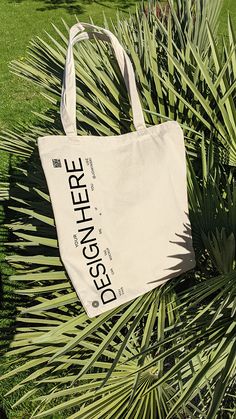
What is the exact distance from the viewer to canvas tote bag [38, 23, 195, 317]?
1427 mm

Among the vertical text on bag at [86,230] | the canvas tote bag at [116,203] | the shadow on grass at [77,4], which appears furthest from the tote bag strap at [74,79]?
the shadow on grass at [77,4]

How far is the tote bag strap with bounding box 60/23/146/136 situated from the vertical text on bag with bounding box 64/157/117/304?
121 millimetres

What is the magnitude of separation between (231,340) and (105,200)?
53 cm

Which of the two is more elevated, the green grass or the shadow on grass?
the shadow on grass

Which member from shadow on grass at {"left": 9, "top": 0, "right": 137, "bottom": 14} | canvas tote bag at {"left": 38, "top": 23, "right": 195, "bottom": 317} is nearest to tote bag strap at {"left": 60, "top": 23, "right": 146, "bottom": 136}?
canvas tote bag at {"left": 38, "top": 23, "right": 195, "bottom": 317}

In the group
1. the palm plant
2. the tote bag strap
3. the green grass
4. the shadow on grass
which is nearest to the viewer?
the palm plant

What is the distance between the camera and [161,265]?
1562 mm

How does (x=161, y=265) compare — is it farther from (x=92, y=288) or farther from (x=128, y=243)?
(x=92, y=288)

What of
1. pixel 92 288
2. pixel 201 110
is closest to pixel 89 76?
pixel 201 110

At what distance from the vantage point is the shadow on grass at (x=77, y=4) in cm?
862

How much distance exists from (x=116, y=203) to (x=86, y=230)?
13 cm

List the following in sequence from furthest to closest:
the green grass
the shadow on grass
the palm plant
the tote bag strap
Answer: the shadow on grass
the green grass
the tote bag strap
the palm plant

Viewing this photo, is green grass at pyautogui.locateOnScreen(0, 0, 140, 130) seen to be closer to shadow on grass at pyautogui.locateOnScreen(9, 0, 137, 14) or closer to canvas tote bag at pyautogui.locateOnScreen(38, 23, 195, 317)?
shadow on grass at pyautogui.locateOnScreen(9, 0, 137, 14)

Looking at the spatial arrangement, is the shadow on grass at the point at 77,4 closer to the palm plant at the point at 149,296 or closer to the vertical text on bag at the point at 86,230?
the palm plant at the point at 149,296
